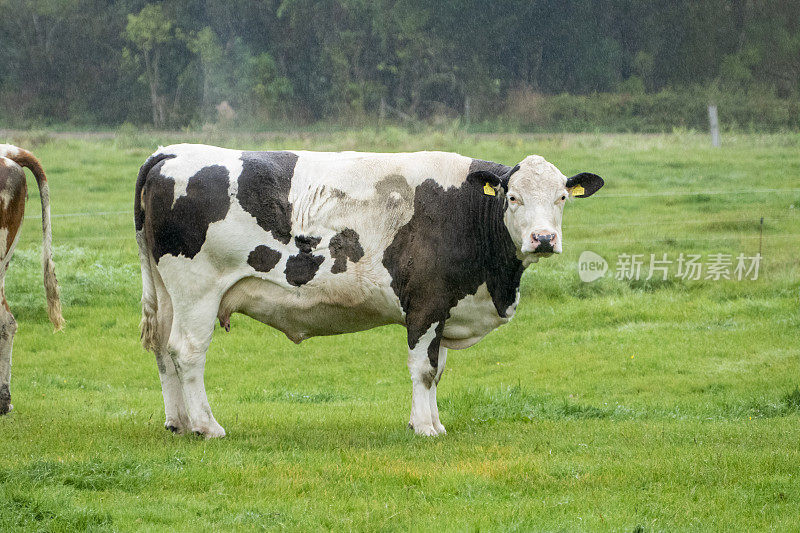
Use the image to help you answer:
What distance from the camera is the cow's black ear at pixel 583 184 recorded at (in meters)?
8.29

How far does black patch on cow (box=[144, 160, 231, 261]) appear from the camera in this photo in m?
8.33

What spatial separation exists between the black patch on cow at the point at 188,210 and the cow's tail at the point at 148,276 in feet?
0.77

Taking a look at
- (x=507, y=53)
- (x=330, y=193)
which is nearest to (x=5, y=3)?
(x=507, y=53)

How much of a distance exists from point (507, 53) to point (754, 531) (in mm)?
45616

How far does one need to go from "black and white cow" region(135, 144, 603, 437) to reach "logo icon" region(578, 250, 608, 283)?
8318mm

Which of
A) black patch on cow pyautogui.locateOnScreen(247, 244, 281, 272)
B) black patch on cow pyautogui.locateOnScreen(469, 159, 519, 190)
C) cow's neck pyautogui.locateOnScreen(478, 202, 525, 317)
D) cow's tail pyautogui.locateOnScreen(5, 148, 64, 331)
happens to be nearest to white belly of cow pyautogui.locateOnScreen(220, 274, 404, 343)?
black patch on cow pyautogui.locateOnScreen(247, 244, 281, 272)

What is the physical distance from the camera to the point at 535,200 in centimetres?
799

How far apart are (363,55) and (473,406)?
130 feet

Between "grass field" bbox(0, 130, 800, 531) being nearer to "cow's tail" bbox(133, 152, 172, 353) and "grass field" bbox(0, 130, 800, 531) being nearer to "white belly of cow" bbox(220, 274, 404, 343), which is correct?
"cow's tail" bbox(133, 152, 172, 353)

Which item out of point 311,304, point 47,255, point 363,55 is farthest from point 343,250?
point 363,55

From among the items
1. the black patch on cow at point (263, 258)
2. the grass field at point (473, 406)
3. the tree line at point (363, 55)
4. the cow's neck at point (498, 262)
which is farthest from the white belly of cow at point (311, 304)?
the tree line at point (363, 55)

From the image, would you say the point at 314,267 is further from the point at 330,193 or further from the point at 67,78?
the point at 67,78

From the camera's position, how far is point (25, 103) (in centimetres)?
4625

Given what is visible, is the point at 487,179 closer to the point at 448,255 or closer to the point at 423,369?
the point at 448,255
